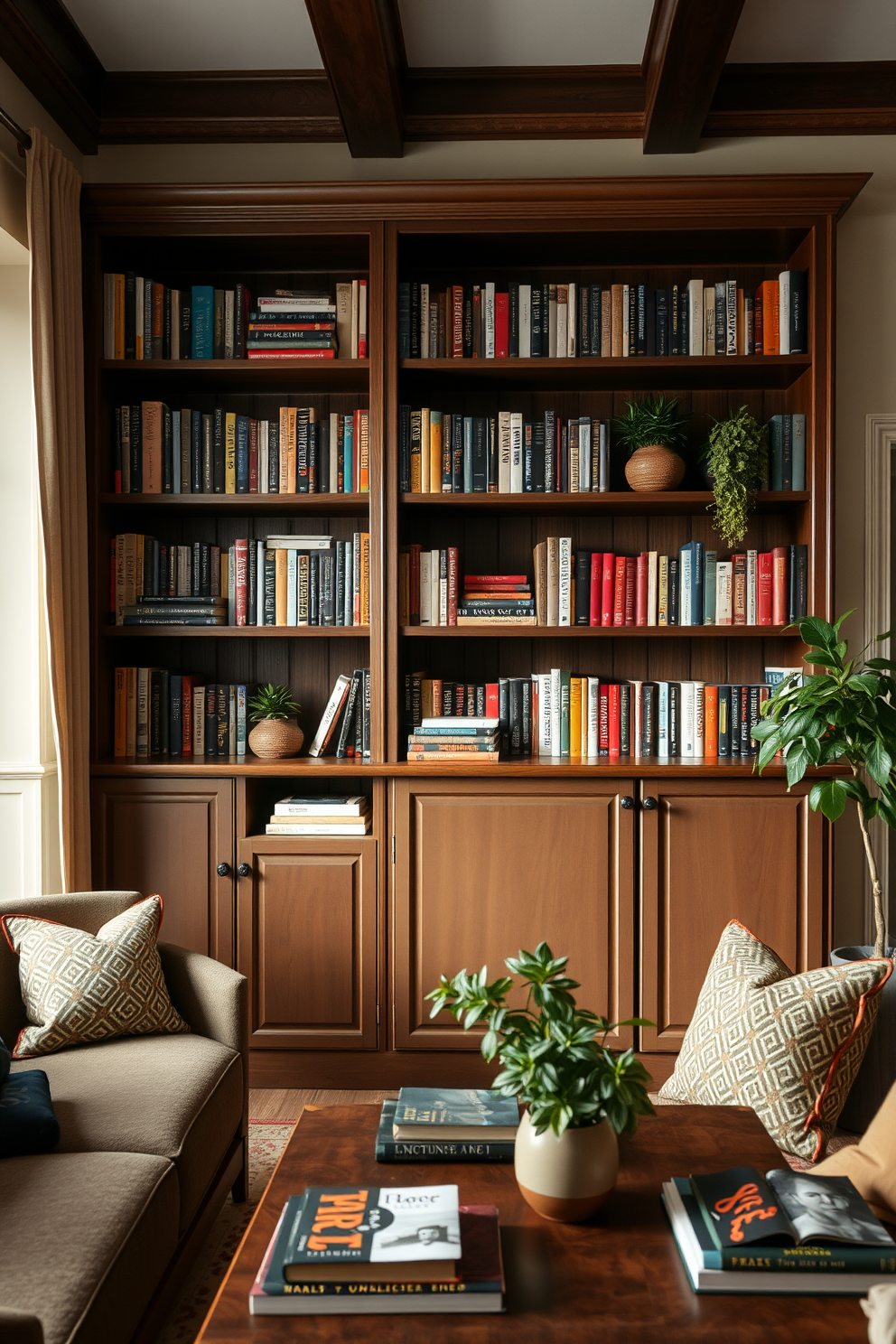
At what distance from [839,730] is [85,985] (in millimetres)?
1885

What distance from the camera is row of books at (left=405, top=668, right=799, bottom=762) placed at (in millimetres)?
2904

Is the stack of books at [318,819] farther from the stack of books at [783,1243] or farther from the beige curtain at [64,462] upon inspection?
the stack of books at [783,1243]

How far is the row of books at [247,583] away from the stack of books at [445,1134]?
166 centimetres

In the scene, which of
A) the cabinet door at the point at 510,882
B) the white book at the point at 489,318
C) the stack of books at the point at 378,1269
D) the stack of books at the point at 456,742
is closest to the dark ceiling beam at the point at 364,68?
the white book at the point at 489,318

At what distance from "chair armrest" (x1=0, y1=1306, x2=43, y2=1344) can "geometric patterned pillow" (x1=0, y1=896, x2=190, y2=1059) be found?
1.01 meters

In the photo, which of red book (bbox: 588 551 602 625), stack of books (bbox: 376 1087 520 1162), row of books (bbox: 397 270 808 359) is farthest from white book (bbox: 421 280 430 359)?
stack of books (bbox: 376 1087 520 1162)

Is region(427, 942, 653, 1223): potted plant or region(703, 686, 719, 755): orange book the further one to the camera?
region(703, 686, 719, 755): orange book

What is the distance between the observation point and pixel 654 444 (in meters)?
2.87

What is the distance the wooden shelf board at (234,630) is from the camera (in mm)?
2863

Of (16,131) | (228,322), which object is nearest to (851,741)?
(228,322)

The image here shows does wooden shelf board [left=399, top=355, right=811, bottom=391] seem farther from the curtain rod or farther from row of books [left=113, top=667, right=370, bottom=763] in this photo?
the curtain rod

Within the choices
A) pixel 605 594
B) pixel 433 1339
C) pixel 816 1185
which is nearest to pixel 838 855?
pixel 605 594

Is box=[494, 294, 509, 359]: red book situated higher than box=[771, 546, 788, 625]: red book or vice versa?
box=[494, 294, 509, 359]: red book

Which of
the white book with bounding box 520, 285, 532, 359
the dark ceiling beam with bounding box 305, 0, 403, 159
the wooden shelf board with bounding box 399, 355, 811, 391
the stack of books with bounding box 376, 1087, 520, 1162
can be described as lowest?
the stack of books with bounding box 376, 1087, 520, 1162
